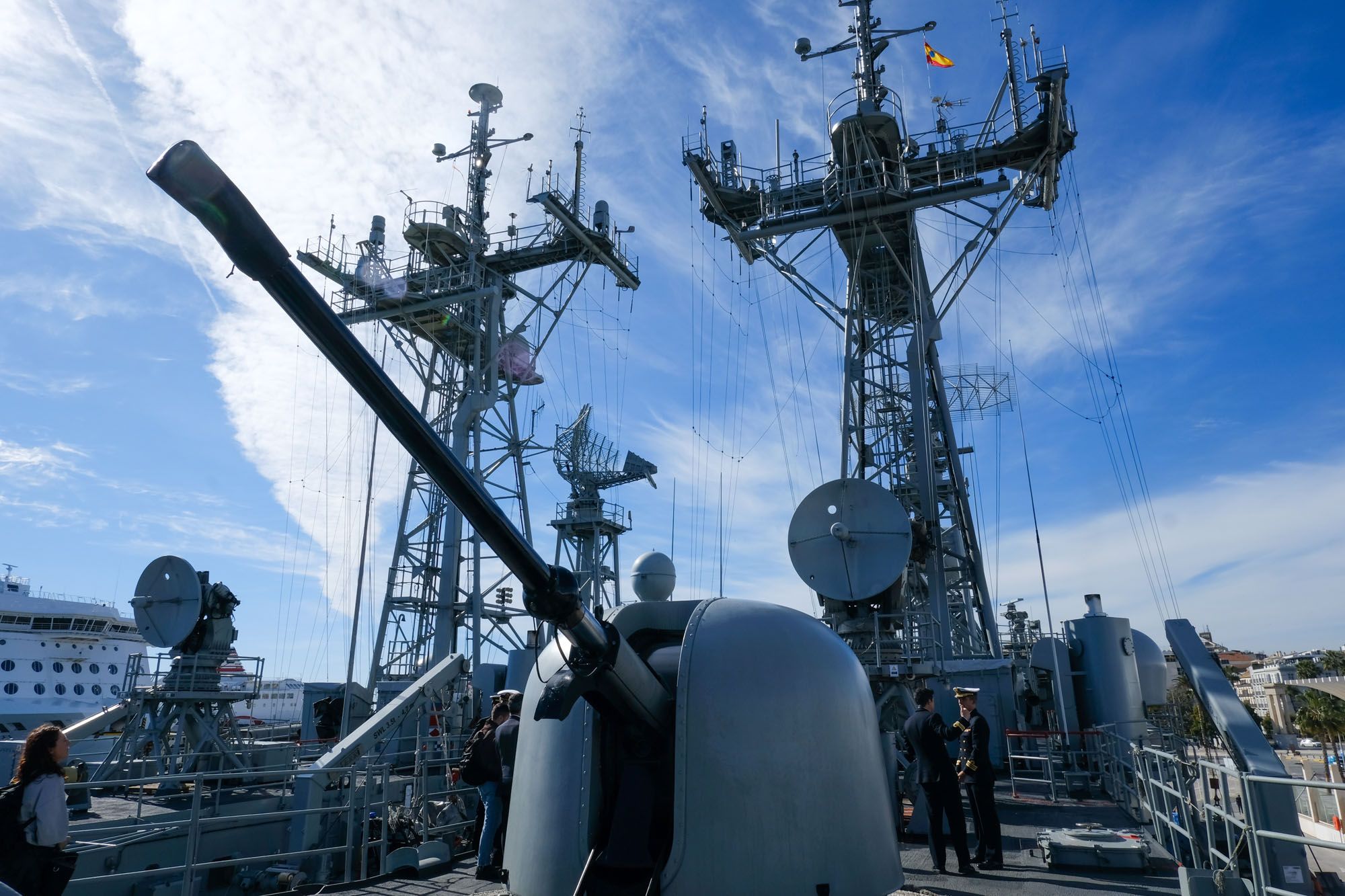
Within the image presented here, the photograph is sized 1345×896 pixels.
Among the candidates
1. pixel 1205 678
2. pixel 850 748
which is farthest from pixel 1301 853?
pixel 850 748

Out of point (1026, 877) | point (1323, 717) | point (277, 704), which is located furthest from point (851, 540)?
point (277, 704)

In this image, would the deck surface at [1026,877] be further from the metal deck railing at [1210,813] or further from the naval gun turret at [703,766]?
the naval gun turret at [703,766]

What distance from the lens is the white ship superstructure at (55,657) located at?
1140 inches

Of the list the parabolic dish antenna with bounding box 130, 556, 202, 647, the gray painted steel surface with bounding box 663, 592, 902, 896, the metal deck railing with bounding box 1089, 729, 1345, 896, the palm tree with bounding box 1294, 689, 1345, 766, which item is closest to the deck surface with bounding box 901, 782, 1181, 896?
the metal deck railing with bounding box 1089, 729, 1345, 896

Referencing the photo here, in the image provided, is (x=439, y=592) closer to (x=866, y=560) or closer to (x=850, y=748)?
(x=866, y=560)

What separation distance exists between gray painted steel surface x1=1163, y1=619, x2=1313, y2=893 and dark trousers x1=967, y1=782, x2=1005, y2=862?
1.59 metres

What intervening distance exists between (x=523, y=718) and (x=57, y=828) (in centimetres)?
202

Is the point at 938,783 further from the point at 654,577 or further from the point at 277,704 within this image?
the point at 277,704

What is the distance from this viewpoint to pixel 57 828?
11.5 ft

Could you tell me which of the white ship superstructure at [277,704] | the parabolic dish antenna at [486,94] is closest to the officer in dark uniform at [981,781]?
the parabolic dish antenna at [486,94]

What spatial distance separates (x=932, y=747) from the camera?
5664 mm

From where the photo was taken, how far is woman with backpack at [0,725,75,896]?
340 centimetres

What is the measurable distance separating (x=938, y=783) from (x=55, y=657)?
1400 inches

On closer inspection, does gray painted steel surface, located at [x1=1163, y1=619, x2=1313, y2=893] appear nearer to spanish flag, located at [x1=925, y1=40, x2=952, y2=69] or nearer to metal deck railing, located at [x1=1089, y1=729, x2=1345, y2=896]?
metal deck railing, located at [x1=1089, y1=729, x2=1345, y2=896]
